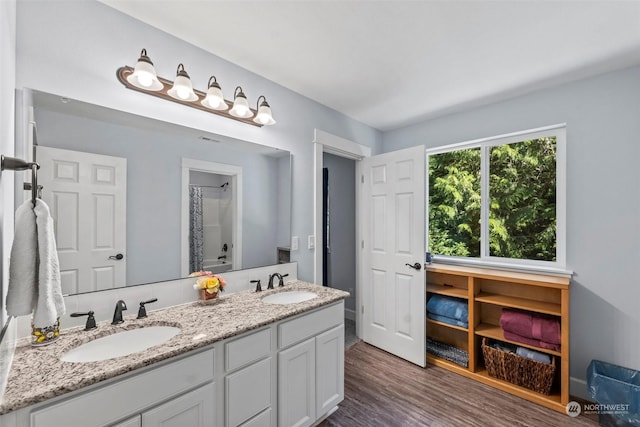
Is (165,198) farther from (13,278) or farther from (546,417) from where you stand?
(546,417)

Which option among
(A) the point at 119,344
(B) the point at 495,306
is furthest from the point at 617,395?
(A) the point at 119,344

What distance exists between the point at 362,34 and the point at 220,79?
3.16 ft

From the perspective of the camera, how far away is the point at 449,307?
2.56 meters

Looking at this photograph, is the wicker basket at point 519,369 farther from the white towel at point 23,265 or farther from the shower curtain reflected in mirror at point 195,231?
the white towel at point 23,265

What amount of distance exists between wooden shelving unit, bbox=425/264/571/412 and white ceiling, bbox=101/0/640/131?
1.57 meters

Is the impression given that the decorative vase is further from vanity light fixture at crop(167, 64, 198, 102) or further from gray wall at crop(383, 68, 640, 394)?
gray wall at crop(383, 68, 640, 394)

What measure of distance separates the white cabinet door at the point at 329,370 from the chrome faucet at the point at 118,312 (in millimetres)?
1066

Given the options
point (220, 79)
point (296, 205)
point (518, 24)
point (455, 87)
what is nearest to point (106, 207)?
point (220, 79)

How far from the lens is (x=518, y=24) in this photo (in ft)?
5.05

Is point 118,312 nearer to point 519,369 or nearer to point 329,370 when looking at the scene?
point 329,370

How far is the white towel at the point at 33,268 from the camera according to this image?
0.86m

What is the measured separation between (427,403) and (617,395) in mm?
1185

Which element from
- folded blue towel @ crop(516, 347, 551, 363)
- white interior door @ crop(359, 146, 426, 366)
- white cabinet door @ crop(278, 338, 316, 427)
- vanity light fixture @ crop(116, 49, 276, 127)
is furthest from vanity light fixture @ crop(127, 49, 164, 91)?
folded blue towel @ crop(516, 347, 551, 363)

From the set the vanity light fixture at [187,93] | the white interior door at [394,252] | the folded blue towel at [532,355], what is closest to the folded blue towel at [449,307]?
the white interior door at [394,252]
